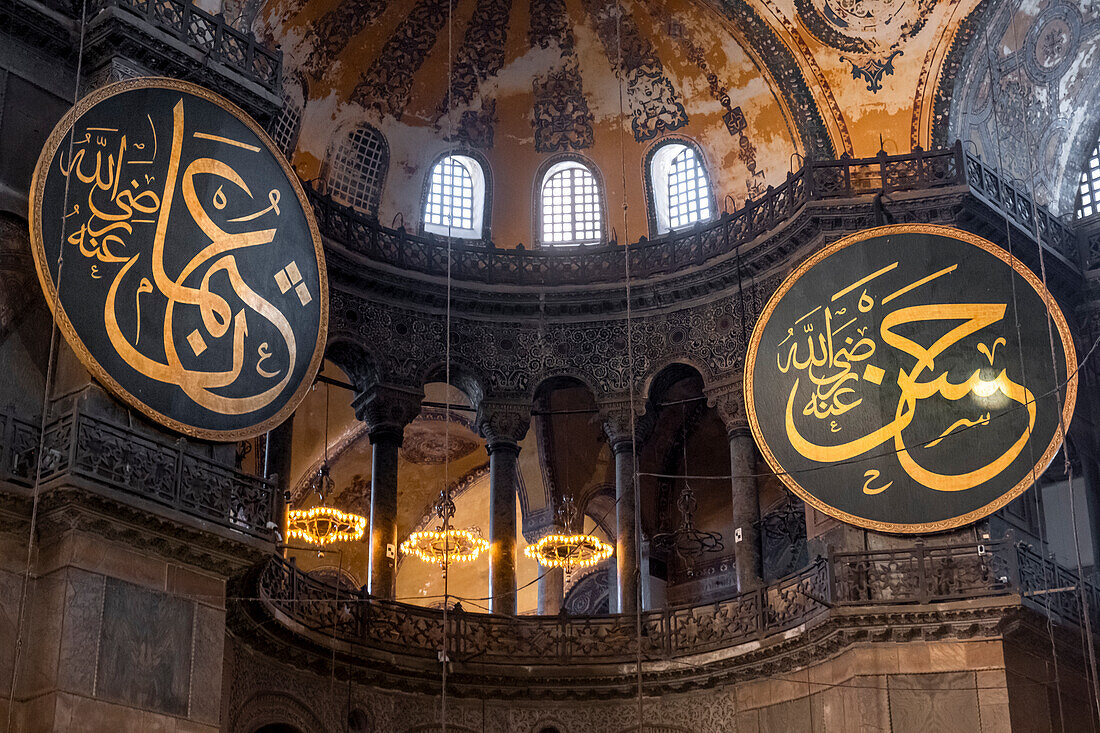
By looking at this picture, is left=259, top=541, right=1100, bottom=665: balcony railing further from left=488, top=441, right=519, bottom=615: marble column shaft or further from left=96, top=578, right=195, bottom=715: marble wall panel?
left=96, top=578, right=195, bottom=715: marble wall panel

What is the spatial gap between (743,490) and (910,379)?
2.21 metres

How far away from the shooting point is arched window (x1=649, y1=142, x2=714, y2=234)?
1919cm

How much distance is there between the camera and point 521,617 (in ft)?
56.2

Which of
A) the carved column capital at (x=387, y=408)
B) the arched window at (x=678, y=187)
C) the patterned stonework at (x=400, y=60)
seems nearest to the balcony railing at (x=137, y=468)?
the carved column capital at (x=387, y=408)

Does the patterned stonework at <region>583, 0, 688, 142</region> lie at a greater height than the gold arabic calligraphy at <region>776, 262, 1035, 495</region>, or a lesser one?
greater

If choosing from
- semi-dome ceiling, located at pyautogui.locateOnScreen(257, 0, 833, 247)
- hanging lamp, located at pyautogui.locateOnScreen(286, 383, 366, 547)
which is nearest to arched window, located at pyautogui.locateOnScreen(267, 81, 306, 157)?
semi-dome ceiling, located at pyautogui.locateOnScreen(257, 0, 833, 247)

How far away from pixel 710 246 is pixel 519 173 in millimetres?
2564

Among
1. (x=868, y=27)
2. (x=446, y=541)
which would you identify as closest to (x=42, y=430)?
(x=446, y=541)

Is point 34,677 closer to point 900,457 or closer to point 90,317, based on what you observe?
point 90,317

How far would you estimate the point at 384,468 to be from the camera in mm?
17828

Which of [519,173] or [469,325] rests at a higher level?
[519,173]

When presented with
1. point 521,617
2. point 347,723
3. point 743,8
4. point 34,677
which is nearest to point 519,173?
point 743,8

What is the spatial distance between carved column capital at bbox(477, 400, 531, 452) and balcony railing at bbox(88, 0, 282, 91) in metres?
4.80

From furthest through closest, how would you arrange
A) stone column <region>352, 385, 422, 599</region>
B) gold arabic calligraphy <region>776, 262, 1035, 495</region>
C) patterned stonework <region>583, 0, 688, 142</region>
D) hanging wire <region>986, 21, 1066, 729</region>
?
patterned stonework <region>583, 0, 688, 142</region> → stone column <region>352, 385, 422, 599</region> → gold arabic calligraphy <region>776, 262, 1035, 495</region> → hanging wire <region>986, 21, 1066, 729</region>
